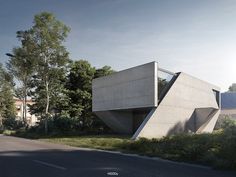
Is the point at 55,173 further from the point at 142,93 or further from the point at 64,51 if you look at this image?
the point at 64,51

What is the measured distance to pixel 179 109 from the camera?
3709 centimetres

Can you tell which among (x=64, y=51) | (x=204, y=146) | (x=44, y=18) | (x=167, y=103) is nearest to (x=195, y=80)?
(x=167, y=103)

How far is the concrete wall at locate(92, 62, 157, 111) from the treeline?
5.05 m

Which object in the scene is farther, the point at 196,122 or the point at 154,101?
the point at 196,122

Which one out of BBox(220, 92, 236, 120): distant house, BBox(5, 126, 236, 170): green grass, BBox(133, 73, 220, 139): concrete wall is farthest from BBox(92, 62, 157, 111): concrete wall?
BBox(220, 92, 236, 120): distant house

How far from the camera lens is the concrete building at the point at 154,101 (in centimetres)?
3325

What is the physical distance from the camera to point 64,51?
4194 centimetres

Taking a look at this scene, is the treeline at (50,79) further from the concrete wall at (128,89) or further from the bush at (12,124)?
the concrete wall at (128,89)

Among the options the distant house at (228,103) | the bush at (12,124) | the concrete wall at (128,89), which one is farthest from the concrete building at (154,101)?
the distant house at (228,103)

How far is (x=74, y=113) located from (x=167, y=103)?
20.5 m

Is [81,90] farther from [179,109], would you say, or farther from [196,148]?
[196,148]

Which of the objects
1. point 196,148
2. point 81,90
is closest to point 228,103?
point 81,90

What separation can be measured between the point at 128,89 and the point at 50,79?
11.7 metres

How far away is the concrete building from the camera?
1309 inches
